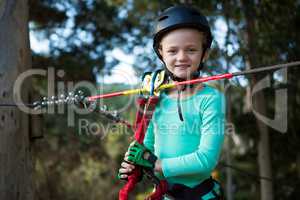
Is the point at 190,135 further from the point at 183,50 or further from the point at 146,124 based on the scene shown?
the point at 183,50

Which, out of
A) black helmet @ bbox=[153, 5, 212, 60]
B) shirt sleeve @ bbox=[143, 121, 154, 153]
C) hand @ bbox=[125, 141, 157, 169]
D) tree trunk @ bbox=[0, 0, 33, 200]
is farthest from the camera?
tree trunk @ bbox=[0, 0, 33, 200]

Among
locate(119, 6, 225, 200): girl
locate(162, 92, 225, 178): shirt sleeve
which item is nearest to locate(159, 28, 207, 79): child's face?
locate(119, 6, 225, 200): girl

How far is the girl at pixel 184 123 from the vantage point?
2.14m

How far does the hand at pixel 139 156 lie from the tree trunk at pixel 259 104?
9.39ft

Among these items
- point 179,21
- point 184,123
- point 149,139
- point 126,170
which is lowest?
point 126,170

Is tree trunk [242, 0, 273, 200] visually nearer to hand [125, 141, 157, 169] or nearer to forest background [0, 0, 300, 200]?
forest background [0, 0, 300, 200]

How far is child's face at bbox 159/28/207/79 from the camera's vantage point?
232 centimetres

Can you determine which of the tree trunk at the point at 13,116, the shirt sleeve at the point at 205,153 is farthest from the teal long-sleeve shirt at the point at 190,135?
the tree trunk at the point at 13,116

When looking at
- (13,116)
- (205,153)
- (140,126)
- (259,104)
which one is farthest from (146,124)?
(259,104)

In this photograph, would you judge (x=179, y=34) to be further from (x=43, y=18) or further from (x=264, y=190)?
(x=43, y=18)

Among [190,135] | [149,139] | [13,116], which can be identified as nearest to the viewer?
[190,135]

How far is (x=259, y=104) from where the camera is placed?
5277 millimetres

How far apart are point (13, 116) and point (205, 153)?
131 cm

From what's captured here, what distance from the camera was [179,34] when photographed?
2.32 metres
